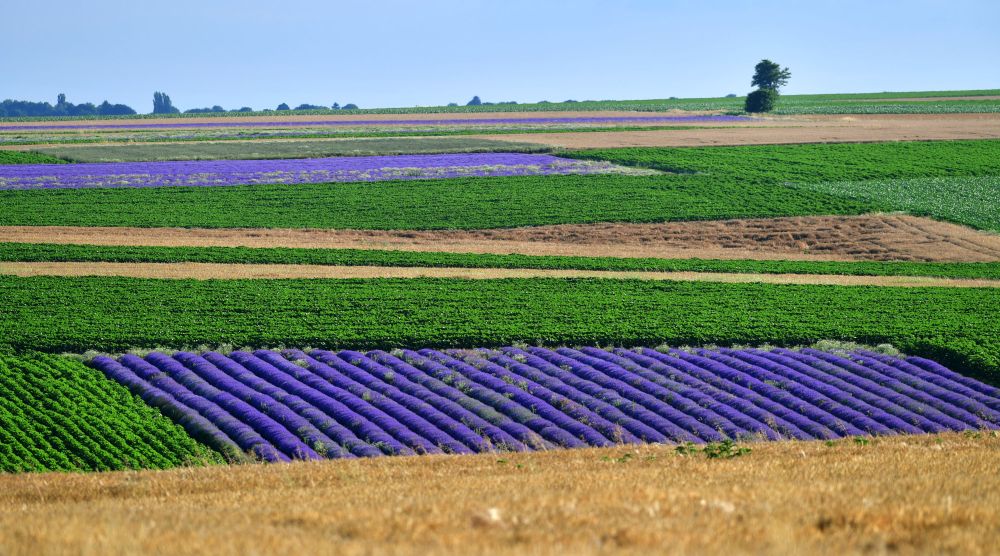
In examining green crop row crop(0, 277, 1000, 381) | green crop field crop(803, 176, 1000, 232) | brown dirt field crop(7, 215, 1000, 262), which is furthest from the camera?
green crop field crop(803, 176, 1000, 232)

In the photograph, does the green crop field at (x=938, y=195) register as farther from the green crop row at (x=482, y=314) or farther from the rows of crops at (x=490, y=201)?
the green crop row at (x=482, y=314)

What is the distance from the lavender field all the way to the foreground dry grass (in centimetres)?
222

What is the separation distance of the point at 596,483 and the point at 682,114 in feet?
380

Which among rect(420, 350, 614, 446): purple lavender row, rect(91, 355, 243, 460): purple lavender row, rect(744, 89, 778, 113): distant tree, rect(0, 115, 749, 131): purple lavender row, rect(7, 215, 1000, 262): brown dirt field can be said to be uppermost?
rect(744, 89, 778, 113): distant tree

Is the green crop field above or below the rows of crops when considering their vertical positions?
below

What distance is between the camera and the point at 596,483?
1352 centimetres

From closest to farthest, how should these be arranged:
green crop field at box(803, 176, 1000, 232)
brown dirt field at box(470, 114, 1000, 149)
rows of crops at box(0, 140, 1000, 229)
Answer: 1. rows of crops at box(0, 140, 1000, 229)
2. green crop field at box(803, 176, 1000, 232)
3. brown dirt field at box(470, 114, 1000, 149)

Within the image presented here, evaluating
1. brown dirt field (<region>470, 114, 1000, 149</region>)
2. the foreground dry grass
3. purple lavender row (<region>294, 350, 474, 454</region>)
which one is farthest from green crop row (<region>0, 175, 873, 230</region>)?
the foreground dry grass

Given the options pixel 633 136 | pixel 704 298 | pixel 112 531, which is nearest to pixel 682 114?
pixel 633 136

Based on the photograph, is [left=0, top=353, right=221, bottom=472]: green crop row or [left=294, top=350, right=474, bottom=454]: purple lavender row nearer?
[left=0, top=353, right=221, bottom=472]: green crop row

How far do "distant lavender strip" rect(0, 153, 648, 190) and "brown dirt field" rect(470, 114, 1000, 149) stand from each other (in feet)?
35.8

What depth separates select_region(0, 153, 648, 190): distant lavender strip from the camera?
58.5 metres

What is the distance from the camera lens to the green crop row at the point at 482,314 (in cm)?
2624

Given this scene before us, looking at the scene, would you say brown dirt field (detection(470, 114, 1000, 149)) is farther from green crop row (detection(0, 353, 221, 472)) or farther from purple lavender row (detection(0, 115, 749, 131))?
green crop row (detection(0, 353, 221, 472))
